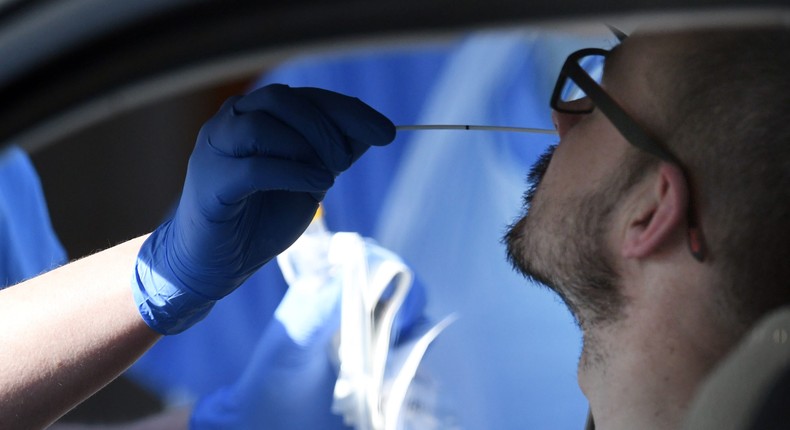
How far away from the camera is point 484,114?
2.15 metres

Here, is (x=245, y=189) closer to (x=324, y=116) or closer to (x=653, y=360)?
(x=324, y=116)

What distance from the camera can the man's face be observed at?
48.6 inches

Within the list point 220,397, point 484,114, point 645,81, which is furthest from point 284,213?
point 220,397

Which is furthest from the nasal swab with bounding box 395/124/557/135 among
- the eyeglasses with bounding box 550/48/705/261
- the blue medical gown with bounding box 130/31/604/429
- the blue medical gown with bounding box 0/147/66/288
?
the blue medical gown with bounding box 0/147/66/288

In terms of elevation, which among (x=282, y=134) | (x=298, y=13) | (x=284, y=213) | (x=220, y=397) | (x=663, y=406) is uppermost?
(x=298, y=13)

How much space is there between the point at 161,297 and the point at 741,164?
0.91 m

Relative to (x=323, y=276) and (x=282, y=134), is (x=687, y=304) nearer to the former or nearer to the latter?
(x=282, y=134)

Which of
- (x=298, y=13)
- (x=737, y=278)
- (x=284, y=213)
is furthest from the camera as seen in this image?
(x=284, y=213)

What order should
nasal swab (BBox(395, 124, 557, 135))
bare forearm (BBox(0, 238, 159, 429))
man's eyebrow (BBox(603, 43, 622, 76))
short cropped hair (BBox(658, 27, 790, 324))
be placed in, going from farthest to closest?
nasal swab (BBox(395, 124, 557, 135)) < bare forearm (BBox(0, 238, 159, 429)) < man's eyebrow (BBox(603, 43, 622, 76)) < short cropped hair (BBox(658, 27, 790, 324))

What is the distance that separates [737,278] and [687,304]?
0.08 m

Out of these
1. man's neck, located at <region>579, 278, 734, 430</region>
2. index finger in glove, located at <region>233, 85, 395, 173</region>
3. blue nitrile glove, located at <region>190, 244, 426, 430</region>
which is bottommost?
blue nitrile glove, located at <region>190, 244, 426, 430</region>

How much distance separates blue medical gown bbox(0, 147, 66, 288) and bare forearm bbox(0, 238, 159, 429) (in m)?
0.72

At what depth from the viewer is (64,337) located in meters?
1.31

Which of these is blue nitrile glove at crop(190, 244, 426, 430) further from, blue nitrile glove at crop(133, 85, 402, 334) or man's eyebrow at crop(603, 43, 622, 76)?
man's eyebrow at crop(603, 43, 622, 76)
